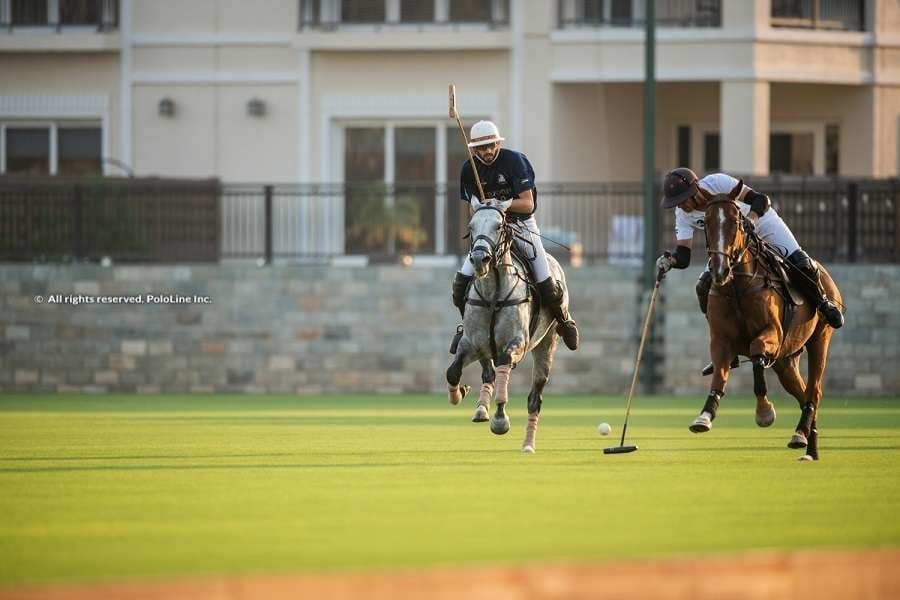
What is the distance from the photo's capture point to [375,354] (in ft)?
95.4

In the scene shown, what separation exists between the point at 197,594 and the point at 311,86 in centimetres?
2703

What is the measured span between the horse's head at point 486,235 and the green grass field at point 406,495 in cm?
174

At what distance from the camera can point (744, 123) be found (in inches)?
1271

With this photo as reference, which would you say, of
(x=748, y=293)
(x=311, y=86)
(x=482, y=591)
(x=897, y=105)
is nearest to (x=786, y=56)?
(x=897, y=105)

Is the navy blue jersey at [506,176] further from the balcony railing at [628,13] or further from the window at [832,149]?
the window at [832,149]

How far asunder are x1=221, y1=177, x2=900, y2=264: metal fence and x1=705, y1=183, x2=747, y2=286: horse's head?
1309 centimetres

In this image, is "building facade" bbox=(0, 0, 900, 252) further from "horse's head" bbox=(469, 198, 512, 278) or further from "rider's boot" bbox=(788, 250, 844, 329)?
"horse's head" bbox=(469, 198, 512, 278)

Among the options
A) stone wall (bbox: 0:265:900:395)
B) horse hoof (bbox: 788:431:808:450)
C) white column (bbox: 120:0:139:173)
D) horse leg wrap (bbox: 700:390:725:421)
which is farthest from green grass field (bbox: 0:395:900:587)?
white column (bbox: 120:0:139:173)

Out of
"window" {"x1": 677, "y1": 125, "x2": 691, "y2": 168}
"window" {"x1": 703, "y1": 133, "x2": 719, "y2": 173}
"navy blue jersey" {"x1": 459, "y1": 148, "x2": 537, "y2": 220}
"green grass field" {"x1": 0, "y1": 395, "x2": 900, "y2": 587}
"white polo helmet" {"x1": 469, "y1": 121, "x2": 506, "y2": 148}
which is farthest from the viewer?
"window" {"x1": 677, "y1": 125, "x2": 691, "y2": 168}

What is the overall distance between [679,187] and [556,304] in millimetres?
1694

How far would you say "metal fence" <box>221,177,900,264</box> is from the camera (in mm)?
29062

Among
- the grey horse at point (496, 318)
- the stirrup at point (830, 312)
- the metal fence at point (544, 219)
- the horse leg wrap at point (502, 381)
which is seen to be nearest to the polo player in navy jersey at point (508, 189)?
the grey horse at point (496, 318)

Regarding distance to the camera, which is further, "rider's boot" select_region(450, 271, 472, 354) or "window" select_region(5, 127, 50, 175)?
"window" select_region(5, 127, 50, 175)

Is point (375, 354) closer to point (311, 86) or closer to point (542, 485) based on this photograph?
point (311, 86)
